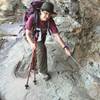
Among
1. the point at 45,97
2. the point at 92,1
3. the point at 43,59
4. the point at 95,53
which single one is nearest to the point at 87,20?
the point at 92,1

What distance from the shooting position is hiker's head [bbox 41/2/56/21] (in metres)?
6.58

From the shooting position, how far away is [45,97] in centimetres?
745

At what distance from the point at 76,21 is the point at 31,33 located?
3.10m

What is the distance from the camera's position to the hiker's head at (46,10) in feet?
21.6

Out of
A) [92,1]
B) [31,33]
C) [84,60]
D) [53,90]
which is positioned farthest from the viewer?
[92,1]

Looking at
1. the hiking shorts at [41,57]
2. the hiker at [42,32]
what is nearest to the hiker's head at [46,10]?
the hiker at [42,32]

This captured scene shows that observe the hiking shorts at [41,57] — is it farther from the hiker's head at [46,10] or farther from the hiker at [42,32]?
the hiker's head at [46,10]

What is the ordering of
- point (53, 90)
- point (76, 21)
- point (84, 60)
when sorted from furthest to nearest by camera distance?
point (76, 21), point (84, 60), point (53, 90)

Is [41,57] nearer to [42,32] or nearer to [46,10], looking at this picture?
[42,32]

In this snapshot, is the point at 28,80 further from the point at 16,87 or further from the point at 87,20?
the point at 87,20

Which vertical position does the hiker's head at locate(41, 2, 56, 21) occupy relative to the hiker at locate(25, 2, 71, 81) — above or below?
above

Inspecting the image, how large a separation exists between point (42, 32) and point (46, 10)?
825 mm

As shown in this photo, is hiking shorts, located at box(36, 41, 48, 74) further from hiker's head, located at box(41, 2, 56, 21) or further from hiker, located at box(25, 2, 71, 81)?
hiker's head, located at box(41, 2, 56, 21)

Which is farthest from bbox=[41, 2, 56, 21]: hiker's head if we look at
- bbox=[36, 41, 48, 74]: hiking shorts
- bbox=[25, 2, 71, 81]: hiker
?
bbox=[36, 41, 48, 74]: hiking shorts
